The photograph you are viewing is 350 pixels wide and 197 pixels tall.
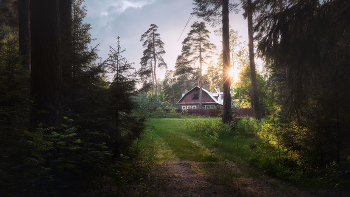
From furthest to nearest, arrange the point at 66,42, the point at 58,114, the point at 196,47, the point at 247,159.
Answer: the point at 196,47
the point at 247,159
the point at 66,42
the point at 58,114

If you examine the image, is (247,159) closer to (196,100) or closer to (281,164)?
(281,164)

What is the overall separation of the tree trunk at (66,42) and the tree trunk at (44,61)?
1049mm

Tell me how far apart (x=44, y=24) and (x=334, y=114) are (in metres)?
7.16

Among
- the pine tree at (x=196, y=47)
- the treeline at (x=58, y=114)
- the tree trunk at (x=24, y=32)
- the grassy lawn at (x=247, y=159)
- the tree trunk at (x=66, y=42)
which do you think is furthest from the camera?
the pine tree at (x=196, y=47)

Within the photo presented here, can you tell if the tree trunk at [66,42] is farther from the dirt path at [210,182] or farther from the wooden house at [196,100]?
the wooden house at [196,100]

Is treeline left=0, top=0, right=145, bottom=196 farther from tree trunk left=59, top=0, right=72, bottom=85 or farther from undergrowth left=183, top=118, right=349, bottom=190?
undergrowth left=183, top=118, right=349, bottom=190

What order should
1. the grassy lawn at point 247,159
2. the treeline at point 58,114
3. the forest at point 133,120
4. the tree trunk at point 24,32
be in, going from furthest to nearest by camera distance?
the tree trunk at point 24,32, the grassy lawn at point 247,159, the forest at point 133,120, the treeline at point 58,114

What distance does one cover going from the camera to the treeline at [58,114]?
301 centimetres

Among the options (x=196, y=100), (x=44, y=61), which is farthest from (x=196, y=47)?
(x=44, y=61)

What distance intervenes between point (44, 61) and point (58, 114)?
4.26ft

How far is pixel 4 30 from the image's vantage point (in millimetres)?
10969

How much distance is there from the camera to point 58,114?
432 centimetres

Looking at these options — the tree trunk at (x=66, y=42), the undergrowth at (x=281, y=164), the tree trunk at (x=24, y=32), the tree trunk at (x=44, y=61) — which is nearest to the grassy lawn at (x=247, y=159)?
the undergrowth at (x=281, y=164)

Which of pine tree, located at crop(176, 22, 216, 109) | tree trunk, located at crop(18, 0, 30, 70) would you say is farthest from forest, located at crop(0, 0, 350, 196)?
pine tree, located at crop(176, 22, 216, 109)
